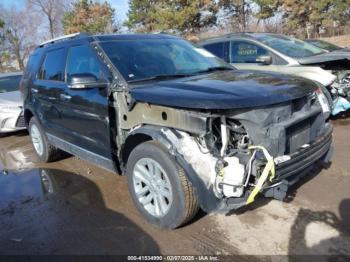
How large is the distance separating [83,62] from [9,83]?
21.6ft

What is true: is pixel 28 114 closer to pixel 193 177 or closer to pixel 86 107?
pixel 86 107

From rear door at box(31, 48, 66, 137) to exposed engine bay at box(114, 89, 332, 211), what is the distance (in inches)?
87.9

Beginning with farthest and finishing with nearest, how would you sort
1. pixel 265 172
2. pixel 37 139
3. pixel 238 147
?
1. pixel 37 139
2. pixel 238 147
3. pixel 265 172

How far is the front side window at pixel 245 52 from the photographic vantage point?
7.77 m

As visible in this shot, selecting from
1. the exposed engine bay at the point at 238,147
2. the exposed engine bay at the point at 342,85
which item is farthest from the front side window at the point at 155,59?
the exposed engine bay at the point at 342,85

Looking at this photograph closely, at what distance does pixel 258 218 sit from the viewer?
150 inches

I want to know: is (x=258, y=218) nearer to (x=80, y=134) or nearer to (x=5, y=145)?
(x=80, y=134)

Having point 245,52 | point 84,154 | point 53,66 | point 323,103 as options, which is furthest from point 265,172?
point 245,52

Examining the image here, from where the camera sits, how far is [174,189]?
3396 millimetres

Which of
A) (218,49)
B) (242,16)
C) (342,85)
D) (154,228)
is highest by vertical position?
(242,16)

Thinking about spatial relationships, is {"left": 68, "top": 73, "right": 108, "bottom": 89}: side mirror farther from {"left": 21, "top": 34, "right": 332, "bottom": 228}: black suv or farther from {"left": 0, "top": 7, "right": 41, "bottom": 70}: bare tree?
{"left": 0, "top": 7, "right": 41, "bottom": 70}: bare tree

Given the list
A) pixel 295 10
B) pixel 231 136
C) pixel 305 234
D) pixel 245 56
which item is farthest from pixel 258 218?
pixel 295 10

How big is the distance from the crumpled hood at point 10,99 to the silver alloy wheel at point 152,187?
5893 mm

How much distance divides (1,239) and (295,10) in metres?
30.7
